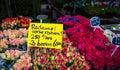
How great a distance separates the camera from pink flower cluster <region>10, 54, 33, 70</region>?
2.88m

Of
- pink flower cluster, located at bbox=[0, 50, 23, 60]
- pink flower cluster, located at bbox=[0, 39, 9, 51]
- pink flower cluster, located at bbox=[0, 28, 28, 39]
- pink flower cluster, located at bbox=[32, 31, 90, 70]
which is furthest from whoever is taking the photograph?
pink flower cluster, located at bbox=[0, 28, 28, 39]

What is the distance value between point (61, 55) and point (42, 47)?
211 millimetres

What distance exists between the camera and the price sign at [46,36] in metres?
2.93

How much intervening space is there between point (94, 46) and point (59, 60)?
0.75 meters

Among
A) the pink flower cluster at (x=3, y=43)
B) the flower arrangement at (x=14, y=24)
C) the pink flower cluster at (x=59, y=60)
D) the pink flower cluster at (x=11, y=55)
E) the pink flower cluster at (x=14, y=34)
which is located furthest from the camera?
the flower arrangement at (x=14, y=24)

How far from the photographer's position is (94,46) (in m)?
3.57

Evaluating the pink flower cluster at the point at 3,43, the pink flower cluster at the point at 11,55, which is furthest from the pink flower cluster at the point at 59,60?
the pink flower cluster at the point at 3,43

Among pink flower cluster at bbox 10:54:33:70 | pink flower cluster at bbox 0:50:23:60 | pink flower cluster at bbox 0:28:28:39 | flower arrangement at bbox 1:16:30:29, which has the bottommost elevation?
flower arrangement at bbox 1:16:30:29

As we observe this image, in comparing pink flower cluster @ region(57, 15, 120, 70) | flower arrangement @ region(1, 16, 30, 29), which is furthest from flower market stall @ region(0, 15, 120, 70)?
flower arrangement @ region(1, 16, 30, 29)

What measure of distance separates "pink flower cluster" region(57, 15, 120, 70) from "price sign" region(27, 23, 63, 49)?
49cm

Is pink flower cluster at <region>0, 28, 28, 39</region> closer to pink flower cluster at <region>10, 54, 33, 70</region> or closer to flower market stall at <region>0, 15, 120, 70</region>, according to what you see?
flower market stall at <region>0, 15, 120, 70</region>

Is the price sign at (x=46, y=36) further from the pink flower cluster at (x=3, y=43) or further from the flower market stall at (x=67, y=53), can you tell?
the pink flower cluster at (x=3, y=43)

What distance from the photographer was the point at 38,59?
296 centimetres

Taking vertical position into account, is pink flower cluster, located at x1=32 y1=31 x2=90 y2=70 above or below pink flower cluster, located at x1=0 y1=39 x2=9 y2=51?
above
